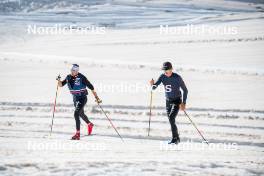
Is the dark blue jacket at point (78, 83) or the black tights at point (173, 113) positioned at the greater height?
the dark blue jacket at point (78, 83)

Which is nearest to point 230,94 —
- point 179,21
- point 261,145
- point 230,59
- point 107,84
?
point 107,84

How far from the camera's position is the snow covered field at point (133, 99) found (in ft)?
26.6

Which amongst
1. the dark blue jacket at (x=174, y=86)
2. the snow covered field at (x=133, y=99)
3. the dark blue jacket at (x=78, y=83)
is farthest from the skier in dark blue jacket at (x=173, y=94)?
the dark blue jacket at (x=78, y=83)

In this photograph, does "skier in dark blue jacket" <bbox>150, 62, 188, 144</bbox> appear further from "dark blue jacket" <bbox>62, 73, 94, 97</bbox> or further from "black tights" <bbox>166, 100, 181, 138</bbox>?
"dark blue jacket" <bbox>62, 73, 94, 97</bbox>

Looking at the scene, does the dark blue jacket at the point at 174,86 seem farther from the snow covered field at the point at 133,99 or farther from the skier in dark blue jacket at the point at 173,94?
the snow covered field at the point at 133,99

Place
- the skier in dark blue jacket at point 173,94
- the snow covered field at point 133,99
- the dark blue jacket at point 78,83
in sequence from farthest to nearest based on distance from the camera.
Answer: the dark blue jacket at point 78,83, the skier in dark blue jacket at point 173,94, the snow covered field at point 133,99

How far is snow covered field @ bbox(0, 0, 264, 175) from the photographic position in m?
8.10

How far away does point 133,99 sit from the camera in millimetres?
21516

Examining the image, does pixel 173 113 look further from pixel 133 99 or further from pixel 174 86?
pixel 133 99

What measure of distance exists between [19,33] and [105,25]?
496 inches

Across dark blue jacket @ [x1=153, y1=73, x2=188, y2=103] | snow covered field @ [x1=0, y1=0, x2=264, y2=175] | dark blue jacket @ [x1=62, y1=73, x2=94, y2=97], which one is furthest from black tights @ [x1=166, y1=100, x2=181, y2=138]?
dark blue jacket @ [x1=62, y1=73, x2=94, y2=97]

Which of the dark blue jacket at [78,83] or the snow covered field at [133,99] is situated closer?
the snow covered field at [133,99]

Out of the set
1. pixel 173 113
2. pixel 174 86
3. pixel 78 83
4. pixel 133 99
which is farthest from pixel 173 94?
pixel 133 99

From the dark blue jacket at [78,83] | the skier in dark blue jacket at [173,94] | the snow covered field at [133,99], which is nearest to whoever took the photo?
the snow covered field at [133,99]
